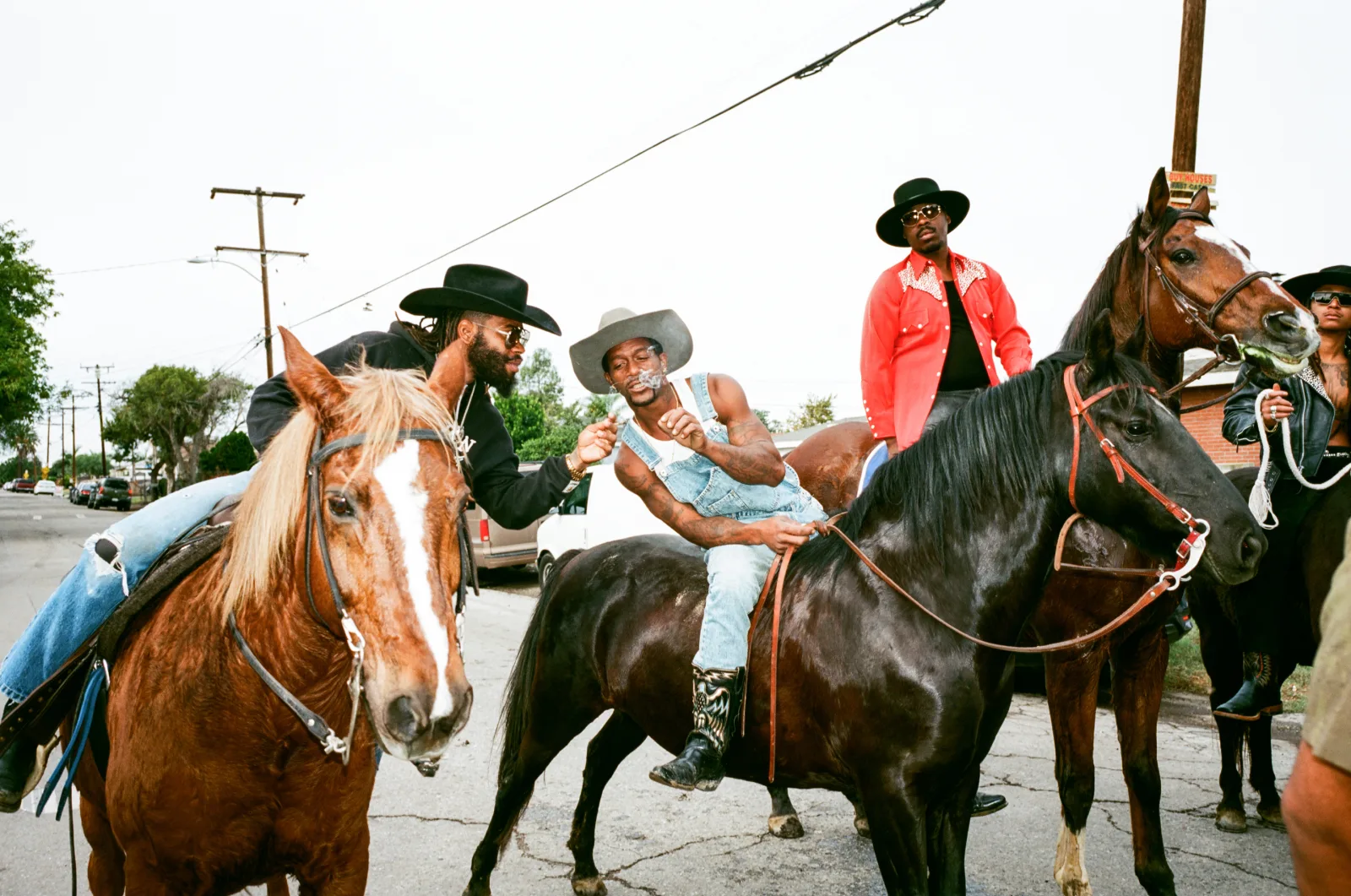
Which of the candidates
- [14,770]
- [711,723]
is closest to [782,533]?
[711,723]

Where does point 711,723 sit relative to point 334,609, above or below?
below

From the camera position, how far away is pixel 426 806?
5.07 meters

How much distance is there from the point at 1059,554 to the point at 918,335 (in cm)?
156

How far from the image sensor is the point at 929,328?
14.1ft

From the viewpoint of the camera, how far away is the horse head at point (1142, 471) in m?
2.80

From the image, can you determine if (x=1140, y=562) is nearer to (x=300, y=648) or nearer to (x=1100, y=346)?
(x=1100, y=346)

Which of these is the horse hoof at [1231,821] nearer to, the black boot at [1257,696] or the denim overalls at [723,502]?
the black boot at [1257,696]

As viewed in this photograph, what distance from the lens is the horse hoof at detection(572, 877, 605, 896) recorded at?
3.97 metres

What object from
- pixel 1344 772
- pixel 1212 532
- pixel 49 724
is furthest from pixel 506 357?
pixel 1344 772

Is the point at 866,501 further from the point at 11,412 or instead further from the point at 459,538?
the point at 11,412

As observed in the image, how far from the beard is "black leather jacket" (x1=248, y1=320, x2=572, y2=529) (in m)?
0.06

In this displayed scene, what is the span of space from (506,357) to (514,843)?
278 centimetres

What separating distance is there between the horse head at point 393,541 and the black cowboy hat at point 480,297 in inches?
30.6

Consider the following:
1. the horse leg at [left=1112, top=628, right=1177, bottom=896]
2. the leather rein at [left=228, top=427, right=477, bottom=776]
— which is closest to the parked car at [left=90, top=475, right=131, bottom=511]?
the leather rein at [left=228, top=427, right=477, bottom=776]
